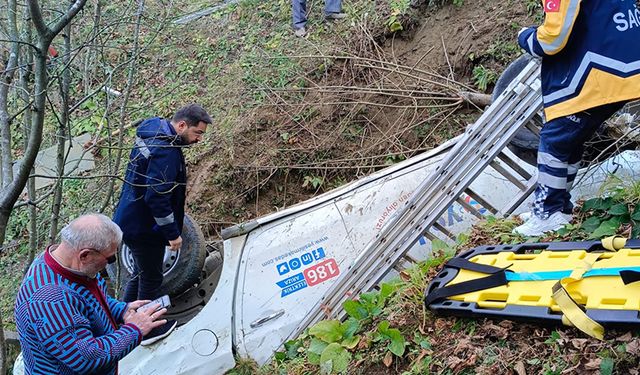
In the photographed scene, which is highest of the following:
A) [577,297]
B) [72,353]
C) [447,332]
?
[72,353]

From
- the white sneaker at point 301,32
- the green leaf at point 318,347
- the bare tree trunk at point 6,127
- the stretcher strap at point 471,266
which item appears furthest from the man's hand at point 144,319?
the white sneaker at point 301,32

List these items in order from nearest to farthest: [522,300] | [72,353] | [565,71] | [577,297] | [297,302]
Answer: [577,297], [522,300], [72,353], [565,71], [297,302]

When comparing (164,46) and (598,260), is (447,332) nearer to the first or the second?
(598,260)

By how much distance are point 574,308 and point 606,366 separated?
243 millimetres

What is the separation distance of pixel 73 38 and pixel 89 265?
182 inches

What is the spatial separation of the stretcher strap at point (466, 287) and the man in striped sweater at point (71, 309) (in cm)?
150

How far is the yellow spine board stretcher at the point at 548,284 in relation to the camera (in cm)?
250

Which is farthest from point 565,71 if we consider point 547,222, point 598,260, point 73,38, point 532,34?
point 73,38

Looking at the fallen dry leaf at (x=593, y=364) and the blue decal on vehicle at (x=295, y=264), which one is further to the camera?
the blue decal on vehicle at (x=295, y=264)

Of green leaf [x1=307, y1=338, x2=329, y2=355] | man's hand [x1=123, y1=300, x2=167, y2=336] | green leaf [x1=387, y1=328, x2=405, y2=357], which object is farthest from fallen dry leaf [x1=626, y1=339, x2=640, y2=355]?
man's hand [x1=123, y1=300, x2=167, y2=336]

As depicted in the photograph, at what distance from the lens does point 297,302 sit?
4.77 metres

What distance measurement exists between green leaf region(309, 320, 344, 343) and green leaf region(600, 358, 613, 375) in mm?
1445

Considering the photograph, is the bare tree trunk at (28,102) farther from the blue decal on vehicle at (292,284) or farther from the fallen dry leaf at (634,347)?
the fallen dry leaf at (634,347)

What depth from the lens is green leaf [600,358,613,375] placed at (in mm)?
2400
